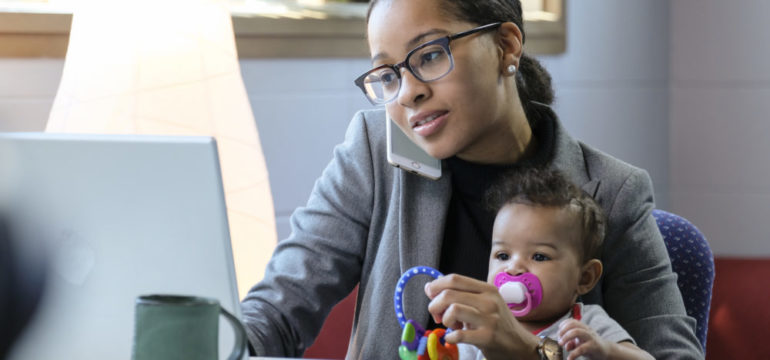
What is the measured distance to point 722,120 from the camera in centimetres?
334

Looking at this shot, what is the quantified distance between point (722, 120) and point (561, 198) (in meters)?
2.11

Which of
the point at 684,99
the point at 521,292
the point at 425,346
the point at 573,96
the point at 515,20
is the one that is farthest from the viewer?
the point at 684,99

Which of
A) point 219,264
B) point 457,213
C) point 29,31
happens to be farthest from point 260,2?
point 219,264

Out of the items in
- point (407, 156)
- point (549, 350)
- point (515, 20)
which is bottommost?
point (549, 350)

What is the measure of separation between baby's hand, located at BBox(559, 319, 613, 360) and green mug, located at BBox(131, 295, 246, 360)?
49cm

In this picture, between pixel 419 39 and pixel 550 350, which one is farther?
pixel 419 39

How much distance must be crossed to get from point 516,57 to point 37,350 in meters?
0.91

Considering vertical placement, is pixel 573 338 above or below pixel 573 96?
below

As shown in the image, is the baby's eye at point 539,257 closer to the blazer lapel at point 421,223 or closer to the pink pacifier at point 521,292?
the pink pacifier at point 521,292

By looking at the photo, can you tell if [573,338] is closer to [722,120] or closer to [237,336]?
[237,336]

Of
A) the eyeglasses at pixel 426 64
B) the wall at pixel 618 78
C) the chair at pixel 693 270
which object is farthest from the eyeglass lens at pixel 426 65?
the wall at pixel 618 78

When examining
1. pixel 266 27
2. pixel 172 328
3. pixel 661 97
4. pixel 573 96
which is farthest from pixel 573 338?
pixel 661 97

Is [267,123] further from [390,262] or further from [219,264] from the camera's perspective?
[219,264]

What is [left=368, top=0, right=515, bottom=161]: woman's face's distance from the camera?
1.45 meters
